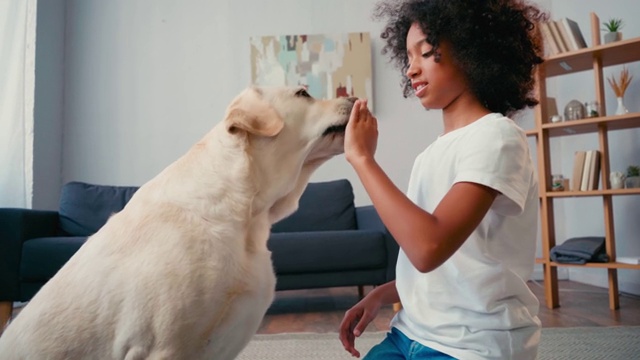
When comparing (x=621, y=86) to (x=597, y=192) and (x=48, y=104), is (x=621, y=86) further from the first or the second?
(x=48, y=104)

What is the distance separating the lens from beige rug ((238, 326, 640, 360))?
2.01 metres

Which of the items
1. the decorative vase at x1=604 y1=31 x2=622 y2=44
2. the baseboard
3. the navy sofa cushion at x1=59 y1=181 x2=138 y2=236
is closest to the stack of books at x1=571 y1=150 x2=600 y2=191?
the decorative vase at x1=604 y1=31 x2=622 y2=44

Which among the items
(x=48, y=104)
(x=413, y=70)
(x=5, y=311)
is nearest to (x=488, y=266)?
(x=413, y=70)

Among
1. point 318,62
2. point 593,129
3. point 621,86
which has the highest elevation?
point 318,62

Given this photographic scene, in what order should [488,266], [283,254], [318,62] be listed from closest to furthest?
[488,266], [283,254], [318,62]

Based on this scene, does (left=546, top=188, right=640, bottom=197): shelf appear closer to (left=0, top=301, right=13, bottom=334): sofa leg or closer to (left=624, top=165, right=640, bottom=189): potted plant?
(left=624, top=165, right=640, bottom=189): potted plant

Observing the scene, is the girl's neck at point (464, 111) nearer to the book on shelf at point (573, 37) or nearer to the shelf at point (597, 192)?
the shelf at point (597, 192)

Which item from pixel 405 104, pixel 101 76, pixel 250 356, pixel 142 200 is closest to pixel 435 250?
pixel 142 200

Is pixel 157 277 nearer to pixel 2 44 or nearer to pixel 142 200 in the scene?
pixel 142 200

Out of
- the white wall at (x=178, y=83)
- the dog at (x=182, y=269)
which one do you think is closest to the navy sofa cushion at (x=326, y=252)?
the white wall at (x=178, y=83)

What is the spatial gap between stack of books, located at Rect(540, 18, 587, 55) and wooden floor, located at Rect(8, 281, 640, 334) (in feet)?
5.43

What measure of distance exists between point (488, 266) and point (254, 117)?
1.90ft

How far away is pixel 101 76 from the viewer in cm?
429

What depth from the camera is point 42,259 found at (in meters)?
2.85
